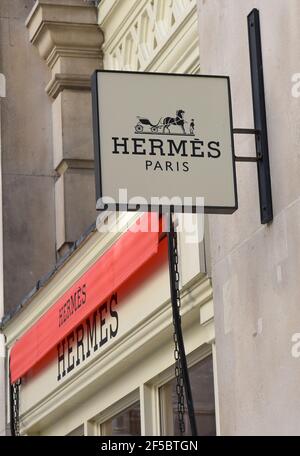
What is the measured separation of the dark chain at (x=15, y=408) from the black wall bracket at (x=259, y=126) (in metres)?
6.41

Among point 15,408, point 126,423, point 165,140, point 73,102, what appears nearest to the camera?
point 165,140

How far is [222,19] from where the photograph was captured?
9172mm

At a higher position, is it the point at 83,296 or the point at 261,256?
the point at 83,296

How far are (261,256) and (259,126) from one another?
776 millimetres

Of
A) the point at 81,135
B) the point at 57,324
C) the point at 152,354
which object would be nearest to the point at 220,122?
the point at 152,354

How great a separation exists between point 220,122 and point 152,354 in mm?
3271

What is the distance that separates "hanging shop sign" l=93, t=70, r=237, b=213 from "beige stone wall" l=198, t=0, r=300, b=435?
30 cm

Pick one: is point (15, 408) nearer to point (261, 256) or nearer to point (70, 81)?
point (70, 81)

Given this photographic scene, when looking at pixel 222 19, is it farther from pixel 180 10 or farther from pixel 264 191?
pixel 180 10

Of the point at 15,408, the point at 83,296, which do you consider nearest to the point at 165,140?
the point at 83,296

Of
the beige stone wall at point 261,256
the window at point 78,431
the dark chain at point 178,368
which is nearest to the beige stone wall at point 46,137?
the window at point 78,431

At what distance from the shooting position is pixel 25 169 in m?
15.0

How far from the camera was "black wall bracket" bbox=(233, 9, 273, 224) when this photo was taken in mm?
8234

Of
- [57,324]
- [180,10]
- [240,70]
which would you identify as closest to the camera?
[240,70]
